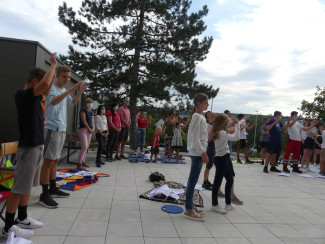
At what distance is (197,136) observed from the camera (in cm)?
346

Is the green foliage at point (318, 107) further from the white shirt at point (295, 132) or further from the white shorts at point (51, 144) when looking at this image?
the white shorts at point (51, 144)

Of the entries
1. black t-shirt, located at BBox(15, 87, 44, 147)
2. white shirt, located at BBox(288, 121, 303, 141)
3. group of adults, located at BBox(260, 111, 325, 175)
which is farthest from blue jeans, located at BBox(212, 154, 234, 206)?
white shirt, located at BBox(288, 121, 303, 141)

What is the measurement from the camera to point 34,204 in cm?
373

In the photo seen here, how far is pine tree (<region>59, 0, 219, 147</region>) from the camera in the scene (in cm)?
1259

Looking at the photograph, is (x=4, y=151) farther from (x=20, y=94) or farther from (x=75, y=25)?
(x=75, y=25)

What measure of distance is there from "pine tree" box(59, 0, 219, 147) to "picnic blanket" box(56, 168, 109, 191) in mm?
7227

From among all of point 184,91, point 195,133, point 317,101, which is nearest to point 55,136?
point 195,133

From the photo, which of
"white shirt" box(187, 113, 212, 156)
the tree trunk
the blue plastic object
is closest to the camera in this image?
"white shirt" box(187, 113, 212, 156)

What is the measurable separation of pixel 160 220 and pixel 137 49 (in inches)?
434

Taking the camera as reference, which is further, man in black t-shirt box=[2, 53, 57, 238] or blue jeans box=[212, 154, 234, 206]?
blue jeans box=[212, 154, 234, 206]

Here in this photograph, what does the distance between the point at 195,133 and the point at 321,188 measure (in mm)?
5056

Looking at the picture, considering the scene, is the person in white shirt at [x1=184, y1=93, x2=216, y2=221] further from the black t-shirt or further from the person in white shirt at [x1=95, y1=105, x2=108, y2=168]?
the person in white shirt at [x1=95, y1=105, x2=108, y2=168]

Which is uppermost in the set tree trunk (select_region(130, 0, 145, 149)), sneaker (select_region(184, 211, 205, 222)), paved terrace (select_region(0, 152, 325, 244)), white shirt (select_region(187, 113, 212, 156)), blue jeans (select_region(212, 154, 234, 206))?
tree trunk (select_region(130, 0, 145, 149))

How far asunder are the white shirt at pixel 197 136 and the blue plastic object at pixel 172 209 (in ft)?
3.24
